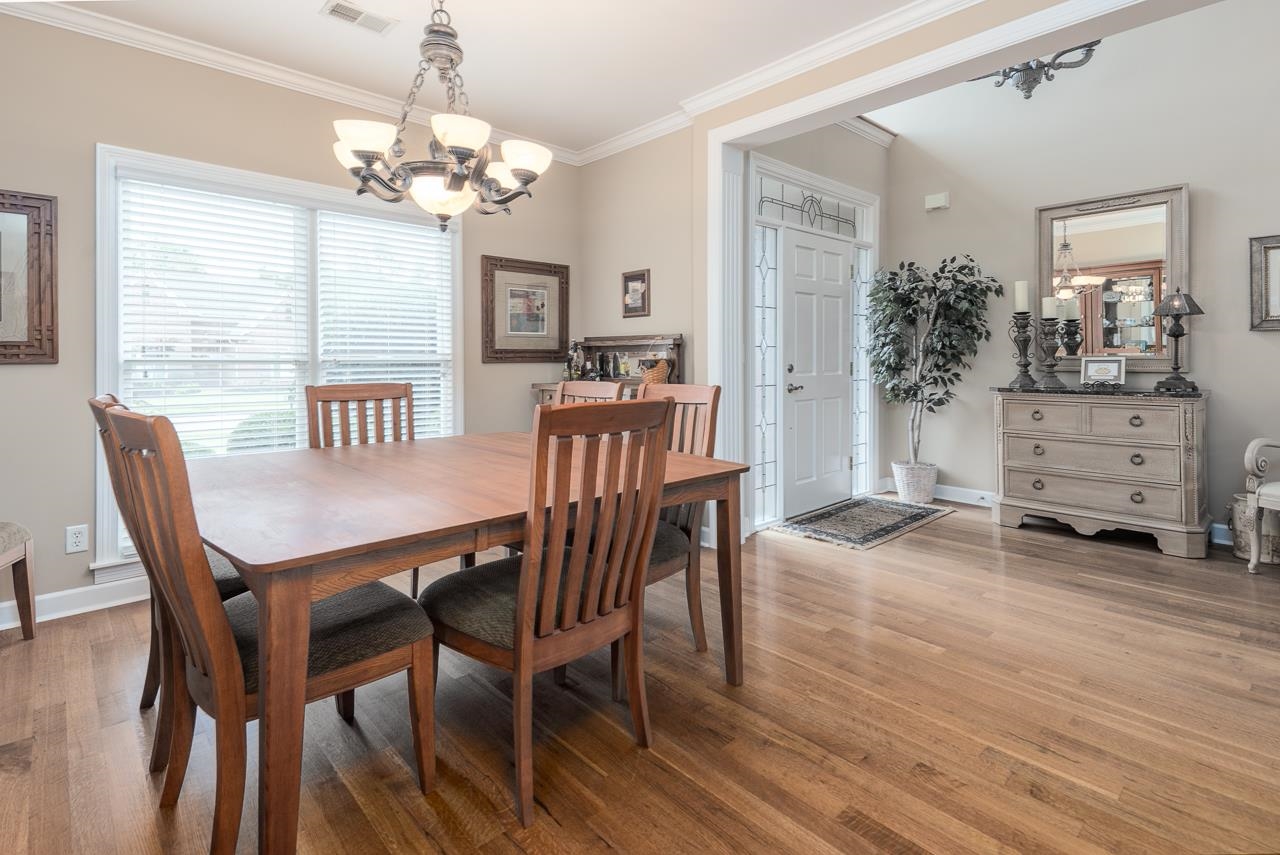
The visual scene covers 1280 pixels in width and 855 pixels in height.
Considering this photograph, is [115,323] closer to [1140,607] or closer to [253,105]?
[253,105]

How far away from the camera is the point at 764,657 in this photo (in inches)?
94.1

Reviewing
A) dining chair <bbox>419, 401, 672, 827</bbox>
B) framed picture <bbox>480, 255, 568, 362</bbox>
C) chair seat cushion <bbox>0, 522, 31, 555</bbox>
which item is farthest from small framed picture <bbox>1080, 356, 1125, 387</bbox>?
chair seat cushion <bbox>0, 522, 31, 555</bbox>

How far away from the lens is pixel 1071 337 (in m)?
4.24

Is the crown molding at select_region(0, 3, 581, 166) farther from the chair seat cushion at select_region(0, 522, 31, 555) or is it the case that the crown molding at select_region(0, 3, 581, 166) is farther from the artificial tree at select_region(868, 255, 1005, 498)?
the artificial tree at select_region(868, 255, 1005, 498)

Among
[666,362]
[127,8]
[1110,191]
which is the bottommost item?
[666,362]

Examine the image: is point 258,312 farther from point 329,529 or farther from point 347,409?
point 329,529

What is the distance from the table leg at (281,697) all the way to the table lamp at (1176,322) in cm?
437

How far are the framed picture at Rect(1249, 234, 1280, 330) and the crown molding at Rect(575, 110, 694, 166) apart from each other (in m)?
3.28

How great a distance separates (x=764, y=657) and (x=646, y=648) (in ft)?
1.45

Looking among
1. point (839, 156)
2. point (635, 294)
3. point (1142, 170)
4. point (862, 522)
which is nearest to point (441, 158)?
point (635, 294)

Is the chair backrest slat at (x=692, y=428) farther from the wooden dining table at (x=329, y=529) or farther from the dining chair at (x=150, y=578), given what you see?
the dining chair at (x=150, y=578)

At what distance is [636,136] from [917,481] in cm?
324

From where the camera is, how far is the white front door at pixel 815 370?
4.45 metres

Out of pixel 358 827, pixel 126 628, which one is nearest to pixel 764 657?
pixel 358 827
